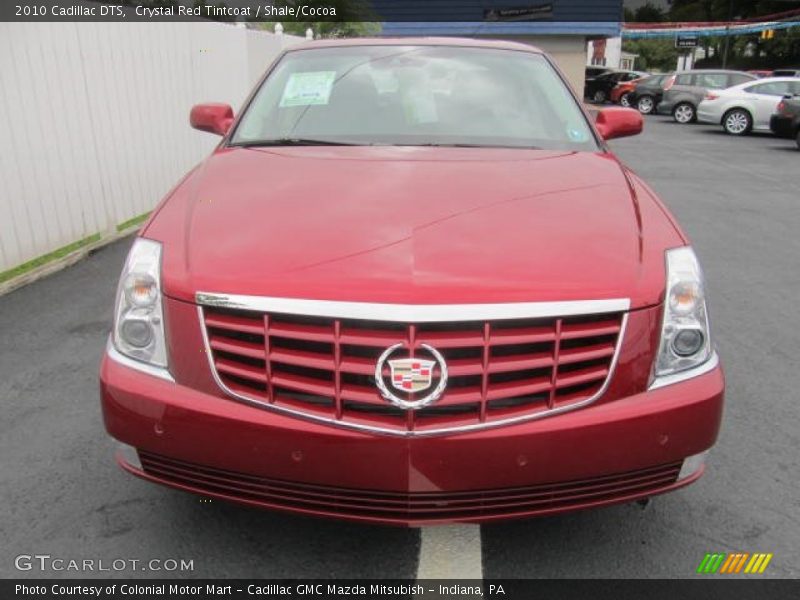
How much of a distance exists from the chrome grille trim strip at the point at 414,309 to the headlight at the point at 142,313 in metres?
0.22

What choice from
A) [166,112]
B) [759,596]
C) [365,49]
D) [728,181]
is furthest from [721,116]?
[759,596]

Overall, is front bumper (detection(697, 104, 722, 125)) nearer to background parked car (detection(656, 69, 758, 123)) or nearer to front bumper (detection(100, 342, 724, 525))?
background parked car (detection(656, 69, 758, 123))

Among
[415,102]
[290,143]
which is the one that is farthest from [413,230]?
[415,102]

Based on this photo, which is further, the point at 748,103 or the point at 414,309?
the point at 748,103

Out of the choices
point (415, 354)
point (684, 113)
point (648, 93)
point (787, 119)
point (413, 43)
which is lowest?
point (684, 113)

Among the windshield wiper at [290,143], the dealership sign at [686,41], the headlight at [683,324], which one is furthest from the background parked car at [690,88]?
the dealership sign at [686,41]

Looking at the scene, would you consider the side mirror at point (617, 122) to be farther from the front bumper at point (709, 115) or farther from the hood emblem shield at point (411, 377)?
the front bumper at point (709, 115)

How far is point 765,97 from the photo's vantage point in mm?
17891

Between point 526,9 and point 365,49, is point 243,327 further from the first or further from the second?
point 526,9

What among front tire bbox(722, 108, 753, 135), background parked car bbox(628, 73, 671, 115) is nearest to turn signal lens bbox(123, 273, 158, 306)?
front tire bbox(722, 108, 753, 135)

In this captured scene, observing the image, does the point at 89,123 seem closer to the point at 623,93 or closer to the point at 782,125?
the point at 782,125

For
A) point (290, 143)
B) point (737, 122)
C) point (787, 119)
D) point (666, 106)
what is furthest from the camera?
point (666, 106)

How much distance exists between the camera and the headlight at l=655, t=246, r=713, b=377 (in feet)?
6.88

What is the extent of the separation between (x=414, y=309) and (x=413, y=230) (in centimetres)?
40
